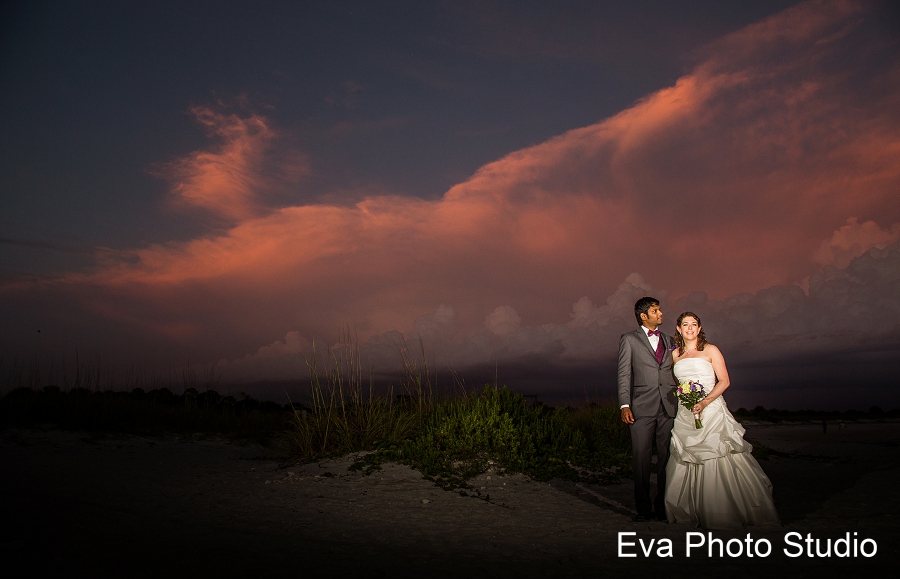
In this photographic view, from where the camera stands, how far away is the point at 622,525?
6086 millimetres

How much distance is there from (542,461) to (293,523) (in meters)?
4.49

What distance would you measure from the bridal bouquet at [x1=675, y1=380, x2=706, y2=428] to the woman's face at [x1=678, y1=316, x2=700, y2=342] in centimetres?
49

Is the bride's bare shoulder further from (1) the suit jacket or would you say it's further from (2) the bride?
(1) the suit jacket

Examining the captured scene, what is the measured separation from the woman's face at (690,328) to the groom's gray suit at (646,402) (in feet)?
1.36

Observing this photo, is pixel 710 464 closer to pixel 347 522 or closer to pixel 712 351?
pixel 712 351

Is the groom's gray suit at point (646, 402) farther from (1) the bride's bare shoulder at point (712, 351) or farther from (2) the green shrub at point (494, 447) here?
(2) the green shrub at point (494, 447)

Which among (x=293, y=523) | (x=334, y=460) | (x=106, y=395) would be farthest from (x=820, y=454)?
(x=106, y=395)

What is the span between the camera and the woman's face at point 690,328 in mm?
6105

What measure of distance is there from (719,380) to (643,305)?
1194 mm

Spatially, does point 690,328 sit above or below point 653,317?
below

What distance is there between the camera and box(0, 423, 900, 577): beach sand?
453 centimetres

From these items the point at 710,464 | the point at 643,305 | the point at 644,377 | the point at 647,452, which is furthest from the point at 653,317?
the point at 710,464

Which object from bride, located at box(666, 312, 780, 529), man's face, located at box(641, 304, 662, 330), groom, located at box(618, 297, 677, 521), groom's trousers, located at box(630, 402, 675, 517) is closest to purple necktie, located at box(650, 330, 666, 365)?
groom, located at box(618, 297, 677, 521)

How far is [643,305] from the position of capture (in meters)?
6.63
